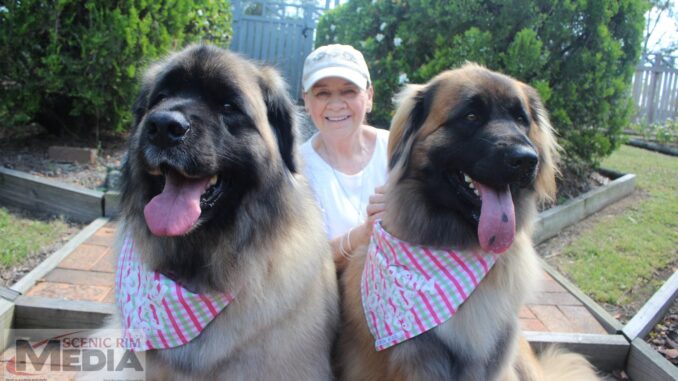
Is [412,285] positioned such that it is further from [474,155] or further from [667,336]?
[667,336]

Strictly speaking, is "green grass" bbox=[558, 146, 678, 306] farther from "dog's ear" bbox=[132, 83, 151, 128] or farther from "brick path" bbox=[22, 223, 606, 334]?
"dog's ear" bbox=[132, 83, 151, 128]

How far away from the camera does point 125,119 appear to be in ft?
20.9

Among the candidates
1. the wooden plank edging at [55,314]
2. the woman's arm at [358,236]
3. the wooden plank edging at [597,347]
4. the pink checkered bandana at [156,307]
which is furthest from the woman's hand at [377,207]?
the wooden plank edging at [55,314]

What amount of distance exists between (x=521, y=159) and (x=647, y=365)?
194 cm

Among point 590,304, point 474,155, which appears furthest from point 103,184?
point 590,304

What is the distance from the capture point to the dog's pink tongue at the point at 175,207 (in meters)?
1.93

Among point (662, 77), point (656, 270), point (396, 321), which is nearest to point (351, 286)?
point (396, 321)

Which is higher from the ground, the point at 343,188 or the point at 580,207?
the point at 343,188

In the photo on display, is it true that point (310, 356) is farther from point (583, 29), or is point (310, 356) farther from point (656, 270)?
point (583, 29)

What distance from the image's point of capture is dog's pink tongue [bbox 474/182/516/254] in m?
2.23

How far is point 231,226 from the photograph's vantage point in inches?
84.0

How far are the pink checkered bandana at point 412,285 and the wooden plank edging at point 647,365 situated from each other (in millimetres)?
1496

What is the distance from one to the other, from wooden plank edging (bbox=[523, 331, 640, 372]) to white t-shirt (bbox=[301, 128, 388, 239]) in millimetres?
1445

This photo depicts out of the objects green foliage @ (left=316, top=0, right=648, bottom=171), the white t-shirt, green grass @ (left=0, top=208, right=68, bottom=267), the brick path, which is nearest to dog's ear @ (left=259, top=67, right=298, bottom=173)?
the white t-shirt
